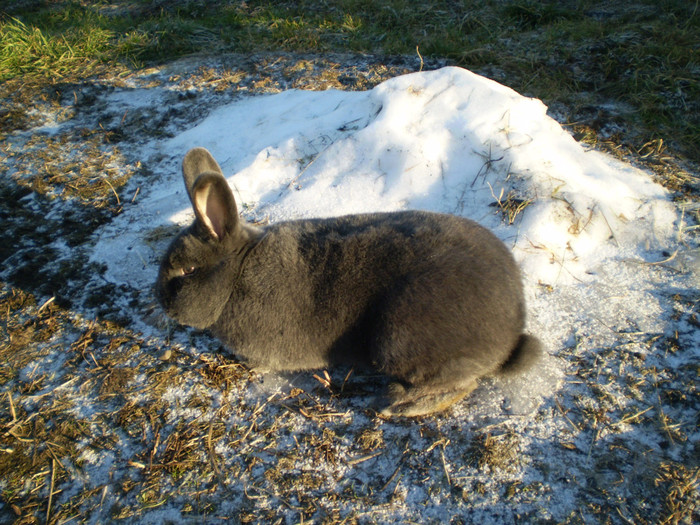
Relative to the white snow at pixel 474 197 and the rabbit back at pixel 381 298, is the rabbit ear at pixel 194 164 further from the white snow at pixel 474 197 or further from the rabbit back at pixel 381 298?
the white snow at pixel 474 197

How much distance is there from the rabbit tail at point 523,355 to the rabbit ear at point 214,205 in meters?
1.90

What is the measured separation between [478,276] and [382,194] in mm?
1668

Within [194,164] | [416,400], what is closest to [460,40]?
[194,164]

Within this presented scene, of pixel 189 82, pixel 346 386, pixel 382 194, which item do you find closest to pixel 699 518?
pixel 346 386

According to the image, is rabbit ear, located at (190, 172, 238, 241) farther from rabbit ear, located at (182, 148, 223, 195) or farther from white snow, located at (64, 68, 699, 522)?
white snow, located at (64, 68, 699, 522)

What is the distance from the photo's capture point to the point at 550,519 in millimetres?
2279

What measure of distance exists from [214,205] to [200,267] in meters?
0.45

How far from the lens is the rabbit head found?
295 cm

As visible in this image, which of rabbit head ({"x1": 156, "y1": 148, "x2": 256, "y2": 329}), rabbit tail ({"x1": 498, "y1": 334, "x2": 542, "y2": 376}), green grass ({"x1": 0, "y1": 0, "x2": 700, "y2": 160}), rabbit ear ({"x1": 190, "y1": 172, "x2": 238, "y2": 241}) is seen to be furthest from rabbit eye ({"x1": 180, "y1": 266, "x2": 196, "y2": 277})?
green grass ({"x1": 0, "y1": 0, "x2": 700, "y2": 160})

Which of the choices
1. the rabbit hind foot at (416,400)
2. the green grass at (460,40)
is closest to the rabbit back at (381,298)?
the rabbit hind foot at (416,400)

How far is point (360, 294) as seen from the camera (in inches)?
108

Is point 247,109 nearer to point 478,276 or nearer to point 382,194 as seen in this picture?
point 382,194

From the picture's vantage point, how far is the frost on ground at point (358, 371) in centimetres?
247

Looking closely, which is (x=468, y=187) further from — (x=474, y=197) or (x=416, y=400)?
(x=416, y=400)
